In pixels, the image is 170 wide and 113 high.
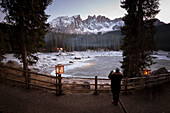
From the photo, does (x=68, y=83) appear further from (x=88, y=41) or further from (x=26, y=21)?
(x=88, y=41)

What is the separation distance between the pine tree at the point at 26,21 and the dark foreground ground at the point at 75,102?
488 cm

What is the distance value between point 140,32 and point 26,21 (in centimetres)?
1276

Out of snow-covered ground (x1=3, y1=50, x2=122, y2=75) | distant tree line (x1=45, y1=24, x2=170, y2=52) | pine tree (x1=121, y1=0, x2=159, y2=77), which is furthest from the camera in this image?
distant tree line (x1=45, y1=24, x2=170, y2=52)

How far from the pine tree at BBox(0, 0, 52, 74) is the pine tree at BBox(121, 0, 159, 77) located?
10344mm

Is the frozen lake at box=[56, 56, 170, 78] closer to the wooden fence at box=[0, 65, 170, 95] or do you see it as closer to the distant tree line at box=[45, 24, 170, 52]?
the wooden fence at box=[0, 65, 170, 95]

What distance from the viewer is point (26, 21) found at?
372 inches

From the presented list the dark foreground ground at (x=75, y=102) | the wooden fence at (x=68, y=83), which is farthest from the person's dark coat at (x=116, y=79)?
the wooden fence at (x=68, y=83)

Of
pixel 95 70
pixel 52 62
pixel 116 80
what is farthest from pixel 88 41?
pixel 116 80

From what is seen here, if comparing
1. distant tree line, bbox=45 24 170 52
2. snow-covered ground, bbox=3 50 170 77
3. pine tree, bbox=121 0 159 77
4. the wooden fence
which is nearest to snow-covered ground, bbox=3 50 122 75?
snow-covered ground, bbox=3 50 170 77

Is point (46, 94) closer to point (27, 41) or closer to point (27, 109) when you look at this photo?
point (27, 109)

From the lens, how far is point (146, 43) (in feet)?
A: 32.1

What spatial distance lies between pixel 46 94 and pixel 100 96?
3792mm

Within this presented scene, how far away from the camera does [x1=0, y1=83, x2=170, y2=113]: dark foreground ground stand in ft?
14.9

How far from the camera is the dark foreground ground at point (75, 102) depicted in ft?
14.9
